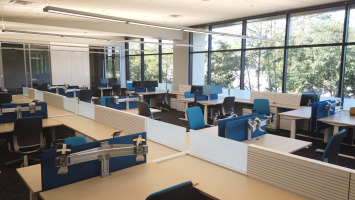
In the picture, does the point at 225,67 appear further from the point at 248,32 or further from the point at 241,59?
the point at 248,32

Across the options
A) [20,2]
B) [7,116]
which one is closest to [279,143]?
[7,116]

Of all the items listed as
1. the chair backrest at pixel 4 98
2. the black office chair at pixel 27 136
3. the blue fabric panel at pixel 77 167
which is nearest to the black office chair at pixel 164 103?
the chair backrest at pixel 4 98

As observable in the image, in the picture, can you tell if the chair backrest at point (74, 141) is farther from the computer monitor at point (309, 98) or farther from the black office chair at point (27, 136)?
the computer monitor at point (309, 98)

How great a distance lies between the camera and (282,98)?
7137 millimetres

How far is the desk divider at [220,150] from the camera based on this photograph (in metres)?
2.45

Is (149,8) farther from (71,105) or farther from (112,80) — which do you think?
(112,80)

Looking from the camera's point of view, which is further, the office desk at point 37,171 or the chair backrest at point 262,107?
the chair backrest at point 262,107

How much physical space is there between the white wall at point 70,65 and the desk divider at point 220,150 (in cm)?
1088

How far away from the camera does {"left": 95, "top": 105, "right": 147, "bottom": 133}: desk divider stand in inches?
140

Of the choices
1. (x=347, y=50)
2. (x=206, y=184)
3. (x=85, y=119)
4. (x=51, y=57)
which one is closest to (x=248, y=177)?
(x=206, y=184)

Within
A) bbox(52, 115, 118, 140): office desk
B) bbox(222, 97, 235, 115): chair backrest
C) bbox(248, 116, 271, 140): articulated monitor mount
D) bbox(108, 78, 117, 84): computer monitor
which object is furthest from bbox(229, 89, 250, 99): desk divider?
bbox(108, 78, 117, 84): computer monitor

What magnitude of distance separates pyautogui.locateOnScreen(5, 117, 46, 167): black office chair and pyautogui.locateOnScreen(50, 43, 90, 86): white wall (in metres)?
8.72

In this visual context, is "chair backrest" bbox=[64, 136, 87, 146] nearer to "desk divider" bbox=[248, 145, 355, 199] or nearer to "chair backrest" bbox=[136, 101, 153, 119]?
"desk divider" bbox=[248, 145, 355, 199]

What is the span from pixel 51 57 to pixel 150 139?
422 inches
